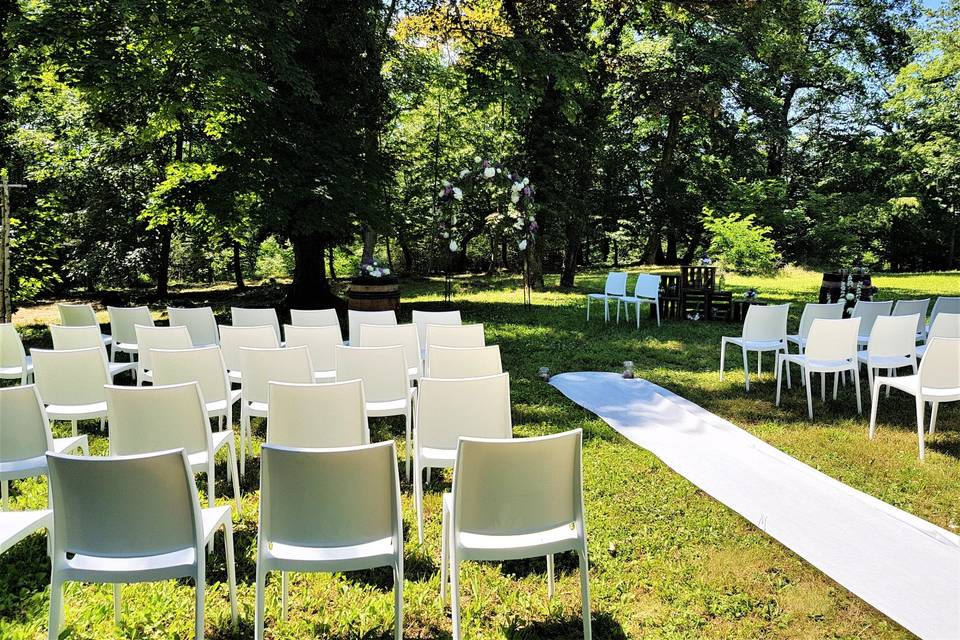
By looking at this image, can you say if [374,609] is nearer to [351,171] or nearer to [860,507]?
[860,507]

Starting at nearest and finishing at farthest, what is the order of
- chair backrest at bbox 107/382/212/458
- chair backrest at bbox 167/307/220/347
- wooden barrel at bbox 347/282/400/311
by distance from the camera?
chair backrest at bbox 107/382/212/458
chair backrest at bbox 167/307/220/347
wooden barrel at bbox 347/282/400/311

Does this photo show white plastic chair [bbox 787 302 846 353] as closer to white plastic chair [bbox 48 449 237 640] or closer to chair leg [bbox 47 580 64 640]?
white plastic chair [bbox 48 449 237 640]

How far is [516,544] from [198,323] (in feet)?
16.6

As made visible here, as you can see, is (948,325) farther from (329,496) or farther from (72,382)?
(72,382)

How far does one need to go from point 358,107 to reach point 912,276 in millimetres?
17534

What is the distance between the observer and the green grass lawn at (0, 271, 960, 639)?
242 centimetres

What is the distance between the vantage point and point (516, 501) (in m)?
2.20

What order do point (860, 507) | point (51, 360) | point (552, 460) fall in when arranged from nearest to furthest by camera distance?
1. point (552, 460)
2. point (860, 507)
3. point (51, 360)

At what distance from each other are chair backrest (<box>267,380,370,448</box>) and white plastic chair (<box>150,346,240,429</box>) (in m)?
1.02

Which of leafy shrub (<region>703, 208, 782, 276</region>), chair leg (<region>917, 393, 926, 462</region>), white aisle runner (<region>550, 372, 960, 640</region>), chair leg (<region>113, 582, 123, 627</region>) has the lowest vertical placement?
white aisle runner (<region>550, 372, 960, 640</region>)

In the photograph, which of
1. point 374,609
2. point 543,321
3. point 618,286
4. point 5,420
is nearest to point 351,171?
point 543,321

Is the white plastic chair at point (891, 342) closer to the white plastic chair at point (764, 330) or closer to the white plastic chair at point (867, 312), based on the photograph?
the white plastic chair at point (764, 330)

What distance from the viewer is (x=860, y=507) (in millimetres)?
3408

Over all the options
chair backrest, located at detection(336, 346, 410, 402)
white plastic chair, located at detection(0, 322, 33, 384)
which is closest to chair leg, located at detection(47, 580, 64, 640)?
chair backrest, located at detection(336, 346, 410, 402)
